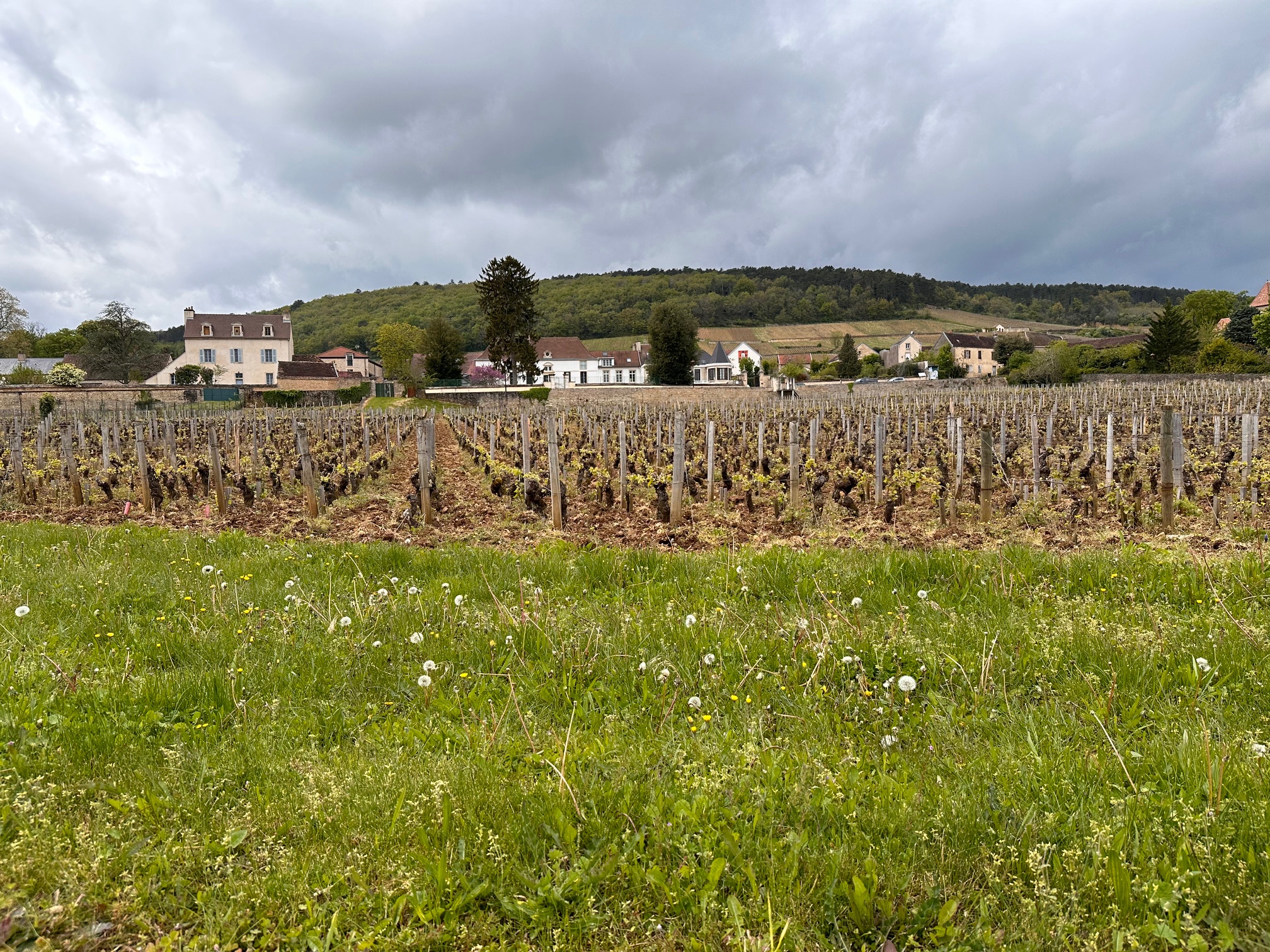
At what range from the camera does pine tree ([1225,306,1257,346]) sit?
196ft

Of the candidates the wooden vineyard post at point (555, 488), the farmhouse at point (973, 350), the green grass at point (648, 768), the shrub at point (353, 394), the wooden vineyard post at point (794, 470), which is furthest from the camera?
the farmhouse at point (973, 350)

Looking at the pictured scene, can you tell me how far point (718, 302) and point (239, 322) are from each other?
9306cm

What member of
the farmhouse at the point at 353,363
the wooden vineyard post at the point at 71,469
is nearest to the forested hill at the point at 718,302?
the farmhouse at the point at 353,363

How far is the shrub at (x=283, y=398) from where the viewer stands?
53781 mm

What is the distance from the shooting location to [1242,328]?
60.3 meters

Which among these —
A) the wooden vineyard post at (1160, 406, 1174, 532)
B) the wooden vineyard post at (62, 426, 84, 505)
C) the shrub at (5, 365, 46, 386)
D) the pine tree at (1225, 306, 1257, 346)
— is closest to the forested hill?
the shrub at (5, 365, 46, 386)

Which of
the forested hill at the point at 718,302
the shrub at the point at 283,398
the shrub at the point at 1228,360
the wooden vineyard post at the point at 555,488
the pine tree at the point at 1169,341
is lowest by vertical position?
the wooden vineyard post at the point at 555,488

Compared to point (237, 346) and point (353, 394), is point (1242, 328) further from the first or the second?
point (237, 346)

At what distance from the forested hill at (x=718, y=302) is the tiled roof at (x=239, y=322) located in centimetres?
4529

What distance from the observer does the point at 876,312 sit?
140 m

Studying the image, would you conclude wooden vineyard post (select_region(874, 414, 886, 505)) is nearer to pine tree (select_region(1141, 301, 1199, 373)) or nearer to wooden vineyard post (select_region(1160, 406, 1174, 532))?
wooden vineyard post (select_region(1160, 406, 1174, 532))

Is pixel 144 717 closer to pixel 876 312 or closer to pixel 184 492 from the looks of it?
pixel 184 492

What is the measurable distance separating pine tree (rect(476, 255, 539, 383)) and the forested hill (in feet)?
188

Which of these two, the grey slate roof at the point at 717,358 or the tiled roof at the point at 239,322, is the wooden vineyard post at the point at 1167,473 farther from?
the grey slate roof at the point at 717,358
